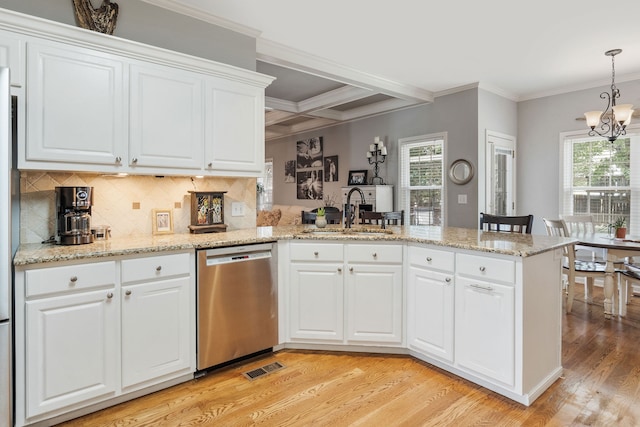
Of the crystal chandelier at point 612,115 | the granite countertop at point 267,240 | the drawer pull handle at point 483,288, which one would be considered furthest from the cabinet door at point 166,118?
the crystal chandelier at point 612,115

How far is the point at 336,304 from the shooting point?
9.47ft

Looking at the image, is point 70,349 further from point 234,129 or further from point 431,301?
point 431,301

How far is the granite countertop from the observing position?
6.73 ft

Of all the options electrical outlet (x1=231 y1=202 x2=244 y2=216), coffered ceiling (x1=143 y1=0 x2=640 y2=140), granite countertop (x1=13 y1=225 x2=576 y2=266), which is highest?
coffered ceiling (x1=143 y1=0 x2=640 y2=140)

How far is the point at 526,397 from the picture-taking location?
2193 mm

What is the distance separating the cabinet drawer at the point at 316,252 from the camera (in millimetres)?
2859

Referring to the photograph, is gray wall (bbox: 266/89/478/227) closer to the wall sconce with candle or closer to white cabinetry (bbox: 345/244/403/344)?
the wall sconce with candle

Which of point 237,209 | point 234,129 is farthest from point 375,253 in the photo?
point 234,129

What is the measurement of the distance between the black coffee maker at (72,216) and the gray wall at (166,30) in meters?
1.12

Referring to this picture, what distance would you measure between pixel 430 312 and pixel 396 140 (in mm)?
3833

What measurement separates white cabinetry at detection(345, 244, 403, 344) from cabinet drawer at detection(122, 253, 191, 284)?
116 centimetres

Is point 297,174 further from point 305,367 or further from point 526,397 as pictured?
point 526,397

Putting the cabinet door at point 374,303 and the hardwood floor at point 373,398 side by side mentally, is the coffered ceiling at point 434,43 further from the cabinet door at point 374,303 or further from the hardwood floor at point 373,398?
the hardwood floor at point 373,398

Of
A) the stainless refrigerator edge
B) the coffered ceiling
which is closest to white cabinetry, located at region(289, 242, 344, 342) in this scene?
the stainless refrigerator edge
